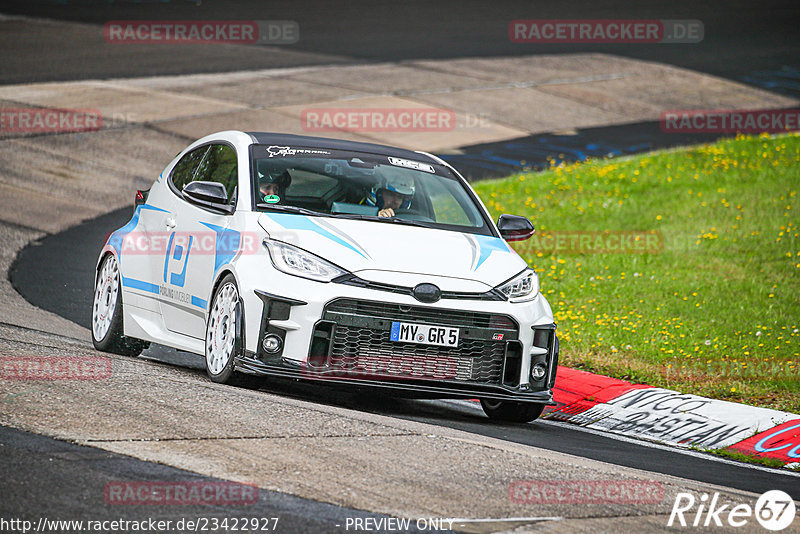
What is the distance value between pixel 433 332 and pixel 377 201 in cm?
143

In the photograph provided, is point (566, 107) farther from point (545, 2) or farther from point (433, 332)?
point (433, 332)

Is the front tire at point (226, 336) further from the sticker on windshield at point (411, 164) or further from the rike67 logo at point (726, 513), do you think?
the rike67 logo at point (726, 513)

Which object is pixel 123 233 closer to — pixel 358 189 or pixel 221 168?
pixel 221 168

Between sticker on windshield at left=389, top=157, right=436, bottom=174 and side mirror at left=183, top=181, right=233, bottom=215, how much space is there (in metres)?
1.39

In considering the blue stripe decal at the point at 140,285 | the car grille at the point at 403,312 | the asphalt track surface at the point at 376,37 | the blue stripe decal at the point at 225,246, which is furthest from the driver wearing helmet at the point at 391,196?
the asphalt track surface at the point at 376,37

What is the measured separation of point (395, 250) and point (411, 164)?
158cm

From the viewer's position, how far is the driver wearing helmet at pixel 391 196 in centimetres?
866

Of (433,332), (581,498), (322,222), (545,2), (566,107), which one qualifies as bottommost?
(581,498)

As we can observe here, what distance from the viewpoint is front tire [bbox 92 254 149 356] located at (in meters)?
9.37

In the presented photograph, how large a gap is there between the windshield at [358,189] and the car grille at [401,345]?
1039 mm

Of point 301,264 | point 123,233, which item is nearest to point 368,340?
point 301,264

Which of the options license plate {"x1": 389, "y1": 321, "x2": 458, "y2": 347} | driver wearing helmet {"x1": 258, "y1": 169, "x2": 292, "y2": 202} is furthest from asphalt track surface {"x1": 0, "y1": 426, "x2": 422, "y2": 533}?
driver wearing helmet {"x1": 258, "y1": 169, "x2": 292, "y2": 202}

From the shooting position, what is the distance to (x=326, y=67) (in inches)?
1105

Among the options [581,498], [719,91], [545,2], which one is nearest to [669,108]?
[719,91]
